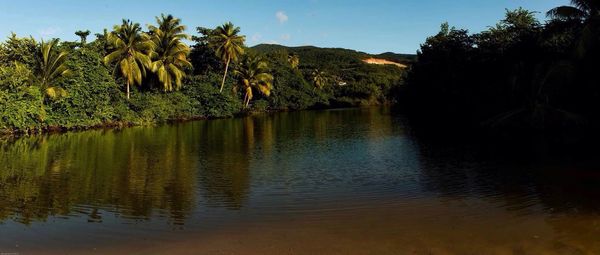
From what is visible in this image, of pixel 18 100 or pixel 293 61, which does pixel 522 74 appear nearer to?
pixel 18 100

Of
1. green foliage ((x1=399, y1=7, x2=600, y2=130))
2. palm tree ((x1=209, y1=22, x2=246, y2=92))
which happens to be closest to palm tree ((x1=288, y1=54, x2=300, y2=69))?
palm tree ((x1=209, y1=22, x2=246, y2=92))

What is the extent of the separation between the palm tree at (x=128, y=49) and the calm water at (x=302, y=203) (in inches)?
900

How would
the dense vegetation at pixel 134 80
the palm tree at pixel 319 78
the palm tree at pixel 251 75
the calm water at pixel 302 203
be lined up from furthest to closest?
1. the palm tree at pixel 319 78
2. the palm tree at pixel 251 75
3. the dense vegetation at pixel 134 80
4. the calm water at pixel 302 203

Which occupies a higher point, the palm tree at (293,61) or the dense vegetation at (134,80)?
the palm tree at (293,61)

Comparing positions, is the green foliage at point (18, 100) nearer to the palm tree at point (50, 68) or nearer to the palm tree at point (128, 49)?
the palm tree at point (50, 68)

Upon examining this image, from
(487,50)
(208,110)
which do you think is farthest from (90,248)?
(208,110)

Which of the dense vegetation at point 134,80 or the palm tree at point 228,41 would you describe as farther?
the palm tree at point 228,41

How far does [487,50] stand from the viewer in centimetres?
3853

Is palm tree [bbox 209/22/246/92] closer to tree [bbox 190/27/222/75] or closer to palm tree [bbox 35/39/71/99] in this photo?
tree [bbox 190/27/222/75]

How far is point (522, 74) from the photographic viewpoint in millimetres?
30703

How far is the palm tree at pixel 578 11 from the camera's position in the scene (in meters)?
25.3

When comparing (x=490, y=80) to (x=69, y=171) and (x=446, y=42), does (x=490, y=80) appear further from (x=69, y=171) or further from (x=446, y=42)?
(x=69, y=171)

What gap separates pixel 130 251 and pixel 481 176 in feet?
36.2

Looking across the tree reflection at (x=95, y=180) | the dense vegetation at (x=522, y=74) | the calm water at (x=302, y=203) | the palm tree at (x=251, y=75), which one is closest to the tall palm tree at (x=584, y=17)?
the dense vegetation at (x=522, y=74)
